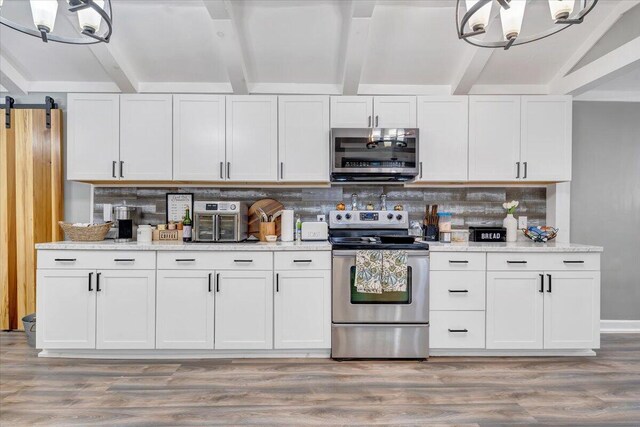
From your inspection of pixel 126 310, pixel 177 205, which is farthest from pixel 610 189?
pixel 126 310

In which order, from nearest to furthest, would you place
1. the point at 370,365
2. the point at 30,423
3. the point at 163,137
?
the point at 30,423, the point at 370,365, the point at 163,137

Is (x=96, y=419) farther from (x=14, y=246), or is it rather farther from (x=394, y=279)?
(x=14, y=246)

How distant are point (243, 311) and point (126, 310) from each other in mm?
965

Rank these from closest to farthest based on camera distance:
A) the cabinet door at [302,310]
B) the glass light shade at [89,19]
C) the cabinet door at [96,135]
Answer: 1. the glass light shade at [89,19]
2. the cabinet door at [302,310]
3. the cabinet door at [96,135]

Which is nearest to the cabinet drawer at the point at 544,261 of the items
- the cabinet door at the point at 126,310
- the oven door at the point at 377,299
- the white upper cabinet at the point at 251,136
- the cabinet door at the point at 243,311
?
the oven door at the point at 377,299

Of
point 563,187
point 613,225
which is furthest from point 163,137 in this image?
point 613,225

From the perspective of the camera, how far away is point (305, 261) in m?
2.90

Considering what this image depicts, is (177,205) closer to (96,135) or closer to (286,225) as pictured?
(96,135)

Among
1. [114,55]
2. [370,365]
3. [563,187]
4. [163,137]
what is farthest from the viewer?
[563,187]

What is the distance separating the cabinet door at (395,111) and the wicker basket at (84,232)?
8.92 feet

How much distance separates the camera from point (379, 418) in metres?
2.09

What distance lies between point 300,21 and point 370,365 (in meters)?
2.90

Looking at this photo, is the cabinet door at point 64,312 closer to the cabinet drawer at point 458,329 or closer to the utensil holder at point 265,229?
the utensil holder at point 265,229

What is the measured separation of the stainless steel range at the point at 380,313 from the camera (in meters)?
2.86
